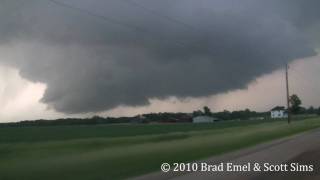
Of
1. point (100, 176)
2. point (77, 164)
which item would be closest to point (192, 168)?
point (100, 176)

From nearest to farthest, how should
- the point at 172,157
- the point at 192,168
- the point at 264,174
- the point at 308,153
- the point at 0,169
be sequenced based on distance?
the point at 264,174, the point at 192,168, the point at 0,169, the point at 308,153, the point at 172,157

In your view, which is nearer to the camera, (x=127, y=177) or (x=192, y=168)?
(x=127, y=177)

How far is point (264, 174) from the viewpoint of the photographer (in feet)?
59.6

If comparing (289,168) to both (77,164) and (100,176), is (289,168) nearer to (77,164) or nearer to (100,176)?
(100,176)

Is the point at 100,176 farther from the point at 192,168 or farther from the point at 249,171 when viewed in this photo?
the point at 249,171

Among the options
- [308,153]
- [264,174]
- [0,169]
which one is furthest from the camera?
[308,153]

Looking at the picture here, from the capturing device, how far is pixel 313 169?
19.1 meters

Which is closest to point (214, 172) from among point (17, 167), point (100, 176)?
point (100, 176)

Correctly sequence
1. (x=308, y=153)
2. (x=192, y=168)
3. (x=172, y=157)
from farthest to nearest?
(x=172, y=157), (x=308, y=153), (x=192, y=168)

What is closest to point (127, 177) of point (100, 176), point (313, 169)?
point (100, 176)

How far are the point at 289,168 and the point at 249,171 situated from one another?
1.43m

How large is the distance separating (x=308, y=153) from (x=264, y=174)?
31.1 feet

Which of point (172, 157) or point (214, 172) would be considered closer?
point (214, 172)

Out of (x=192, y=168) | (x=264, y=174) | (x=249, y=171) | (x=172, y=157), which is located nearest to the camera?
(x=264, y=174)
